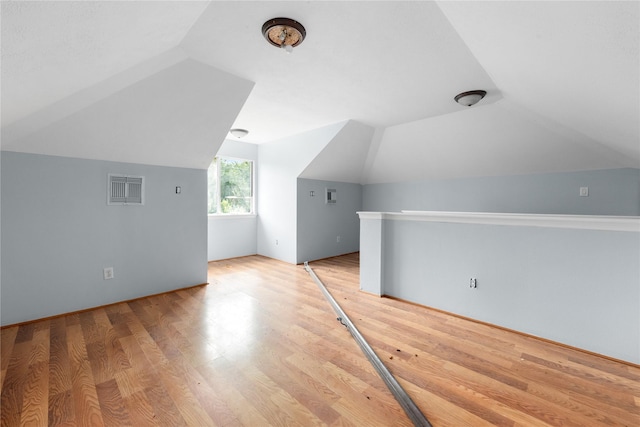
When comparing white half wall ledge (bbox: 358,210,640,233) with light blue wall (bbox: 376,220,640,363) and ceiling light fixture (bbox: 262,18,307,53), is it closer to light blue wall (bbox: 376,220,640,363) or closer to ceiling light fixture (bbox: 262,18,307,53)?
light blue wall (bbox: 376,220,640,363)

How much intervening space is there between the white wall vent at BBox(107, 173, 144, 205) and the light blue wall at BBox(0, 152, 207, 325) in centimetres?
6

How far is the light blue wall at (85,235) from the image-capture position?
102 inches

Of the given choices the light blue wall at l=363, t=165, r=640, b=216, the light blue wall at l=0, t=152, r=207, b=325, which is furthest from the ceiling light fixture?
the light blue wall at l=363, t=165, r=640, b=216

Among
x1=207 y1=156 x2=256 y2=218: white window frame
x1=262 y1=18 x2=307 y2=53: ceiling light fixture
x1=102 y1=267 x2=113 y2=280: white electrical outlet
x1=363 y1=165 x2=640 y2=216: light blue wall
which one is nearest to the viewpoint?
x1=262 y1=18 x2=307 y2=53: ceiling light fixture

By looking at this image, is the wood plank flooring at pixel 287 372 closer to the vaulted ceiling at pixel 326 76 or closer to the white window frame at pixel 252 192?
the vaulted ceiling at pixel 326 76

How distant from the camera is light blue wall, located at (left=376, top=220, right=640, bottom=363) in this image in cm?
207

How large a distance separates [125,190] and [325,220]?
3.65 metres

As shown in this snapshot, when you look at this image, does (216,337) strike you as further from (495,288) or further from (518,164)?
(518,164)

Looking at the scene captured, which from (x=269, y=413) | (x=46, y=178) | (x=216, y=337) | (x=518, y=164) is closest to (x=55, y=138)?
(x=46, y=178)

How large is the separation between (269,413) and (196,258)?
2827 mm

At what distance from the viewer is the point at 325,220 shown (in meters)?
5.88

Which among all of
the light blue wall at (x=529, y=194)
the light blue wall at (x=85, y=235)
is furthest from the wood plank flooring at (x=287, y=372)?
the light blue wall at (x=529, y=194)

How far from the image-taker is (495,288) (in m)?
Answer: 2.61

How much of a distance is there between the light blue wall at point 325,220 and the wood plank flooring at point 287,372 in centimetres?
257
